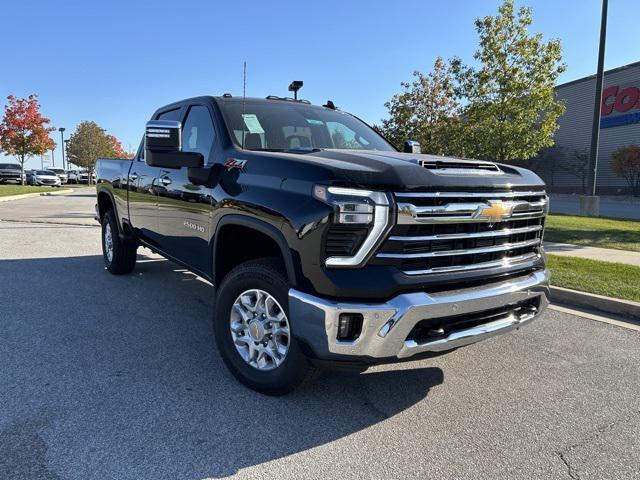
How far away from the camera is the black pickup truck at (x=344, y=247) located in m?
2.68

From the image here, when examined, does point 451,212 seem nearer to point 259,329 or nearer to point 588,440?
point 259,329

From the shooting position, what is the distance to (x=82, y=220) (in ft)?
45.9

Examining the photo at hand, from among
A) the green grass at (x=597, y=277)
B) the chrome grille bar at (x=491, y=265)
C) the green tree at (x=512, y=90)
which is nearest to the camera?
the chrome grille bar at (x=491, y=265)

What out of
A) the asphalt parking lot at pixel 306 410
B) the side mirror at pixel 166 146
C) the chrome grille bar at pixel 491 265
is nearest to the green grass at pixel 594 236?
the asphalt parking lot at pixel 306 410

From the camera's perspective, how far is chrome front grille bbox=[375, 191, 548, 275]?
274 centimetres

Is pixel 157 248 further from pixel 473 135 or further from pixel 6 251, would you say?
pixel 473 135

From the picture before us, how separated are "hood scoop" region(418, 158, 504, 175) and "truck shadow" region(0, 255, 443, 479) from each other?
1.47m

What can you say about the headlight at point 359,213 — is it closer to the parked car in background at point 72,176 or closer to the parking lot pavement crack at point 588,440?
the parking lot pavement crack at point 588,440

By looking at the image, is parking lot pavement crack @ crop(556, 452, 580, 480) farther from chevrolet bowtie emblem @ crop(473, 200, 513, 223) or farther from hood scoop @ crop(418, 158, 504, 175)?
hood scoop @ crop(418, 158, 504, 175)

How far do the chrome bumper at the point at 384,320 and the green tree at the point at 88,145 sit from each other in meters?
56.8

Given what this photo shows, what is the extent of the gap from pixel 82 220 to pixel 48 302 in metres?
9.49

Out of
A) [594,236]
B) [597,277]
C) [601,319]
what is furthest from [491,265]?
[594,236]

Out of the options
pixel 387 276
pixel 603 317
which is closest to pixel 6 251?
pixel 387 276

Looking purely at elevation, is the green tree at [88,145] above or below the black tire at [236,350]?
above
